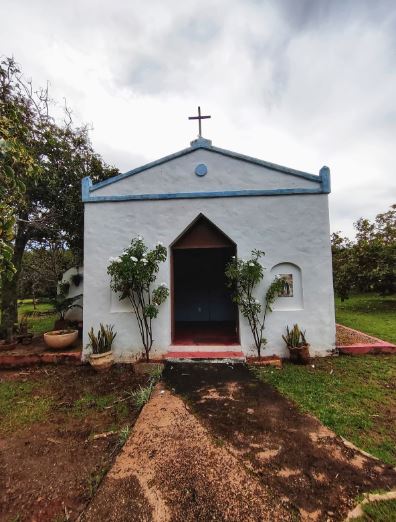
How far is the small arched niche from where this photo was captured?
20.9 ft

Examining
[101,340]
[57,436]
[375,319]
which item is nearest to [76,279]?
[101,340]

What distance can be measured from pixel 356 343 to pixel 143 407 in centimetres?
563

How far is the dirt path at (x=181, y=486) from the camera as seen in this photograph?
2.21m

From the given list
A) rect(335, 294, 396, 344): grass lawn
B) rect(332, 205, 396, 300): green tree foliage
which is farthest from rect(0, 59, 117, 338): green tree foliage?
rect(332, 205, 396, 300): green tree foliage

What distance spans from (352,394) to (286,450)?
215 centimetres

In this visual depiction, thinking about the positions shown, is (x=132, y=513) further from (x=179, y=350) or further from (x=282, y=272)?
(x=282, y=272)

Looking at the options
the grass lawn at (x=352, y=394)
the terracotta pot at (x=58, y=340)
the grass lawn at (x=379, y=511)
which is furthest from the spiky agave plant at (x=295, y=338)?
the terracotta pot at (x=58, y=340)

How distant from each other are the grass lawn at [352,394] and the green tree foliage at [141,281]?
273 cm

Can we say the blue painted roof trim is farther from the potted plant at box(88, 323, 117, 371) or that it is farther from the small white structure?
the potted plant at box(88, 323, 117, 371)

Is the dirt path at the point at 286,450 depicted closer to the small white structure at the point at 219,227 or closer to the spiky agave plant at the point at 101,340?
the small white structure at the point at 219,227

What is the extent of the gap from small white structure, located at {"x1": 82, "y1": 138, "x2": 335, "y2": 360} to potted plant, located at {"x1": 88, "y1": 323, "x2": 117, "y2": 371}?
0.72 feet

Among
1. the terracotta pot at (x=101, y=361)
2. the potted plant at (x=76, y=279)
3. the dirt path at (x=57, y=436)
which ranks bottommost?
the dirt path at (x=57, y=436)

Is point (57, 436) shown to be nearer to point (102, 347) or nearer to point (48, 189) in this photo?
point (102, 347)

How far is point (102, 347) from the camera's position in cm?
629
